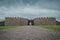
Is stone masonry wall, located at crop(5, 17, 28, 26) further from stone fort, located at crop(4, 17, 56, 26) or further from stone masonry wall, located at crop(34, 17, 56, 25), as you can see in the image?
stone masonry wall, located at crop(34, 17, 56, 25)

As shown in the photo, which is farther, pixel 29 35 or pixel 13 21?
pixel 13 21

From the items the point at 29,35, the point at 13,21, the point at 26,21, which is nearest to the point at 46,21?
the point at 26,21

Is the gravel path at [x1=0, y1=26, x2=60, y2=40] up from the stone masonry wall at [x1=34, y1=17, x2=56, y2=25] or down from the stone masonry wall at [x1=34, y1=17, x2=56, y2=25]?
up

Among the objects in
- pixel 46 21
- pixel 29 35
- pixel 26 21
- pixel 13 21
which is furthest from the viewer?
pixel 26 21

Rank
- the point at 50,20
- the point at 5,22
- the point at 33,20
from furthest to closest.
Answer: the point at 33,20
the point at 50,20
the point at 5,22

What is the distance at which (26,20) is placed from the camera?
87.4 meters

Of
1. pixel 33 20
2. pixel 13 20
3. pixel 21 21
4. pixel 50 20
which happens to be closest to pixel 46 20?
pixel 50 20

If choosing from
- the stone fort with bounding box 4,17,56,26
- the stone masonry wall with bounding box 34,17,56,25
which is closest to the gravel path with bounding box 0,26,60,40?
the stone fort with bounding box 4,17,56,26

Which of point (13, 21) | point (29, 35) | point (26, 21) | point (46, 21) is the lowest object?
point (26, 21)

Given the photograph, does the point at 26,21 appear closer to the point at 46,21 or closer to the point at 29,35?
the point at 46,21

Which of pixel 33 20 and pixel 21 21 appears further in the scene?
pixel 33 20

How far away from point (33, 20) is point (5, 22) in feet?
68.1

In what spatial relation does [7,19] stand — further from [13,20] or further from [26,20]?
[26,20]

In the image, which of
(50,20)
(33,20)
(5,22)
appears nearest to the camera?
(5,22)
